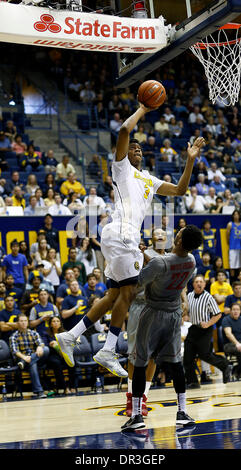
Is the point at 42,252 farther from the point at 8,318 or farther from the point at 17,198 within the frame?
the point at 8,318

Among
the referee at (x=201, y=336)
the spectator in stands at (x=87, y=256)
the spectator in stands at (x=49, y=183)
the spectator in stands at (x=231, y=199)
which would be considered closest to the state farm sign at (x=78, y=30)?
the referee at (x=201, y=336)

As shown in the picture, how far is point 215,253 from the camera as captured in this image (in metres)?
16.6

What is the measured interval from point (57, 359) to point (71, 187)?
5813mm

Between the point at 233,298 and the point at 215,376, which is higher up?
the point at 233,298

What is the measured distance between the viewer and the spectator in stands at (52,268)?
14016mm

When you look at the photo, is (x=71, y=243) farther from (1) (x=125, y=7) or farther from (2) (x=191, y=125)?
(2) (x=191, y=125)

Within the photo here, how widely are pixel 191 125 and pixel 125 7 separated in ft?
42.1

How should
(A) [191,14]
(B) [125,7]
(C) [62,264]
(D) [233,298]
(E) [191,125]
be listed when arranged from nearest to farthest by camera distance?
(A) [191,14] < (B) [125,7] < (D) [233,298] < (C) [62,264] < (E) [191,125]

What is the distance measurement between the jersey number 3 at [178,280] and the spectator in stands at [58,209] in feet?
27.5

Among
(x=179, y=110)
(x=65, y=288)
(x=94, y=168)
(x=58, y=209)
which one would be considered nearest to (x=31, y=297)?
(x=65, y=288)

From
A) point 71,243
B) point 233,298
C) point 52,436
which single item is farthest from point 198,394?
point 71,243

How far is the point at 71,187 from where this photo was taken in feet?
54.8

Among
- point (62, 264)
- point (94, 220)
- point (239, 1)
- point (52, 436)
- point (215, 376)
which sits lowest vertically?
point (215, 376)

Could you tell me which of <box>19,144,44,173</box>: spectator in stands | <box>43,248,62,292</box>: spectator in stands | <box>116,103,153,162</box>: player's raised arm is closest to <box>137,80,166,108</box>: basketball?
<box>116,103,153,162</box>: player's raised arm
